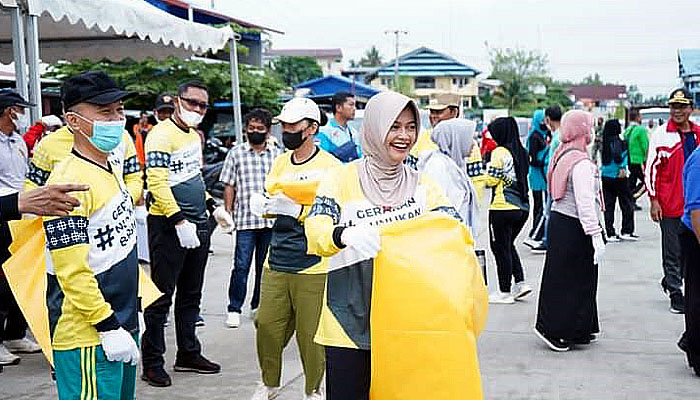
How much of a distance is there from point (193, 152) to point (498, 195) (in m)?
3.53

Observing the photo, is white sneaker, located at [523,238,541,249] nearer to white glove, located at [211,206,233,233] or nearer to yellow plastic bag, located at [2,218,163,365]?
white glove, located at [211,206,233,233]

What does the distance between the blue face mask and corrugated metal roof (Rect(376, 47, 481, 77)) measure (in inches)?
2840

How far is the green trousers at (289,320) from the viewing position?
548 cm

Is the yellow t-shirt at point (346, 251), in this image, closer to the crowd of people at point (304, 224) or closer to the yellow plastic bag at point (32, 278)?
the crowd of people at point (304, 224)

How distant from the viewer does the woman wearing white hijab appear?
6.40m

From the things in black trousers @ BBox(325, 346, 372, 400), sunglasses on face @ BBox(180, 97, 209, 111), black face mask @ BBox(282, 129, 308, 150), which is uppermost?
sunglasses on face @ BBox(180, 97, 209, 111)

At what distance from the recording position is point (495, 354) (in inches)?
278

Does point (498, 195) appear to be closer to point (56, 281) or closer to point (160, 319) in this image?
point (160, 319)

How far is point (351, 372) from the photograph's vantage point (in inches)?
144

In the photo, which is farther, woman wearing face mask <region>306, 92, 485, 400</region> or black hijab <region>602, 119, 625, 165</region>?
black hijab <region>602, 119, 625, 165</region>

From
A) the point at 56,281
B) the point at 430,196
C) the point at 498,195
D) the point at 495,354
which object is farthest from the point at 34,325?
the point at 498,195

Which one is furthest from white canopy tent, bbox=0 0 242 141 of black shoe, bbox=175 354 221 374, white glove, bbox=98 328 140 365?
white glove, bbox=98 328 140 365

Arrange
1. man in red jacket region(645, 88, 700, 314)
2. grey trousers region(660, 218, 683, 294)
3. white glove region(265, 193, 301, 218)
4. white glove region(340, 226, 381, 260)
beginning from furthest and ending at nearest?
grey trousers region(660, 218, 683, 294) → man in red jacket region(645, 88, 700, 314) → white glove region(265, 193, 301, 218) → white glove region(340, 226, 381, 260)

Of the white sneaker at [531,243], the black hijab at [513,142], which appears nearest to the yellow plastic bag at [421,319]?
the black hijab at [513,142]
